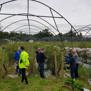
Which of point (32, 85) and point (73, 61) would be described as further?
point (73, 61)

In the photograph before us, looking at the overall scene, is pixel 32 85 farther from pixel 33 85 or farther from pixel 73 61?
pixel 73 61

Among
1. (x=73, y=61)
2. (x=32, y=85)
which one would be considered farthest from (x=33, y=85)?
(x=73, y=61)

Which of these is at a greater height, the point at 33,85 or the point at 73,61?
the point at 73,61

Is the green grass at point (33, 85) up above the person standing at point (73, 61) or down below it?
below

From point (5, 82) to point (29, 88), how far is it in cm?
228

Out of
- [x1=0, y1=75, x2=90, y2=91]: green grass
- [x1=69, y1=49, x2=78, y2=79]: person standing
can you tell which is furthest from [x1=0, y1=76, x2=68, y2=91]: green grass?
[x1=69, y1=49, x2=78, y2=79]: person standing

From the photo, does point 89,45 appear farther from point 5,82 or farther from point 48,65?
point 5,82

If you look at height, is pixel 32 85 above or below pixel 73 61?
below

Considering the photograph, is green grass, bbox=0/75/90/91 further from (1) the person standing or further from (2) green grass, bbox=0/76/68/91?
(1) the person standing

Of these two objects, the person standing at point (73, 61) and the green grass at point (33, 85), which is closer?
the green grass at point (33, 85)

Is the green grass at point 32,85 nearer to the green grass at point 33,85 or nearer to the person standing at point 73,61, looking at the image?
the green grass at point 33,85

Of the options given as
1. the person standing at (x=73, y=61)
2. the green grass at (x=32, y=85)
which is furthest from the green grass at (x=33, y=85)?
the person standing at (x=73, y=61)

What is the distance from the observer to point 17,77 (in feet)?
52.2

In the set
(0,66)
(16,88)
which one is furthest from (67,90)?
(0,66)
